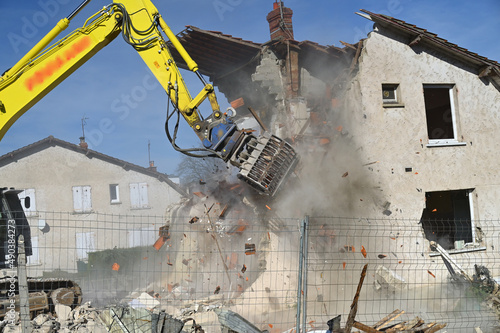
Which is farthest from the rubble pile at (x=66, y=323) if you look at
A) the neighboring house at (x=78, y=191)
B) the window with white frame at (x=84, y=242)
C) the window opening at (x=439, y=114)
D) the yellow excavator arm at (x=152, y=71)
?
the window with white frame at (x=84, y=242)

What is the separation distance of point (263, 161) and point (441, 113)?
396 inches

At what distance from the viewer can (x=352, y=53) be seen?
12.6 metres

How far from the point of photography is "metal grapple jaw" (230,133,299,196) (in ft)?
27.1

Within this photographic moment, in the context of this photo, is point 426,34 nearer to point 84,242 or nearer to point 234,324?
point 234,324

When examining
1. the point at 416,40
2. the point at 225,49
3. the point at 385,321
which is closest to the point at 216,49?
the point at 225,49

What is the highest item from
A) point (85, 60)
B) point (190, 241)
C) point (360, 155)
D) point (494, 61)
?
point (494, 61)

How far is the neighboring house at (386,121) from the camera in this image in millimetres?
11977

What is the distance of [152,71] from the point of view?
7.94m

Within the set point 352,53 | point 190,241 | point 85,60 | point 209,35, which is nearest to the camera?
point 85,60

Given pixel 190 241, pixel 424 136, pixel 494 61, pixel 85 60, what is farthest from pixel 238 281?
pixel 494 61

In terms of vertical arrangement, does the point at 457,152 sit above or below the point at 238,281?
above

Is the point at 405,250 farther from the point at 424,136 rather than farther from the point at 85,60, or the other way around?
the point at 85,60

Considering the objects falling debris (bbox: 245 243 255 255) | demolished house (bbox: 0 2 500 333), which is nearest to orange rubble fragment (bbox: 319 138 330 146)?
demolished house (bbox: 0 2 500 333)

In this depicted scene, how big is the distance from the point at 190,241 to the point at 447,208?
884 centimetres
